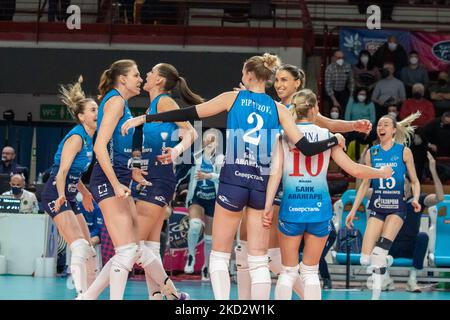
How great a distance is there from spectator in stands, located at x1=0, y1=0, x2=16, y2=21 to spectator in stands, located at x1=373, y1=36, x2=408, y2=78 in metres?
7.48

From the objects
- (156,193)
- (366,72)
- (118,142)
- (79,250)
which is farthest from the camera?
(366,72)

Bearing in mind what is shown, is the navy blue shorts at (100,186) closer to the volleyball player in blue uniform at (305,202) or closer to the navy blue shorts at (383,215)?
the volleyball player in blue uniform at (305,202)

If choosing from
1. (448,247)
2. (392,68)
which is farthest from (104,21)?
(448,247)

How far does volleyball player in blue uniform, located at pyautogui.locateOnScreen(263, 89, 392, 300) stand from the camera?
24.1ft

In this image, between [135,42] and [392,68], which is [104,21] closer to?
[135,42]

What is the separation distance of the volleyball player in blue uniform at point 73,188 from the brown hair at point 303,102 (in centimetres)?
204

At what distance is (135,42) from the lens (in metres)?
17.7

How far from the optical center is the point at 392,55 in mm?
18188

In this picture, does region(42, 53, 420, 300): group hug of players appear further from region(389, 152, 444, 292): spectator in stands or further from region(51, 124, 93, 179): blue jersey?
region(389, 152, 444, 292): spectator in stands

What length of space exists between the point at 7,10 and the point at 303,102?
1328cm

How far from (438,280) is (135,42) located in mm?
7774

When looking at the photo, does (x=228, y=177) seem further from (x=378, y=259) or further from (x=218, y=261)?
(x=378, y=259)

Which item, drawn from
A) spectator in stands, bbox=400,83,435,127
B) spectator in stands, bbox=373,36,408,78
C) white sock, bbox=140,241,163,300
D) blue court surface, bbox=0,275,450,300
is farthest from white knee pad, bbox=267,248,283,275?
spectator in stands, bbox=373,36,408,78

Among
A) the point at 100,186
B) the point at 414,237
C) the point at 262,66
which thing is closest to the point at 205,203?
the point at 414,237
